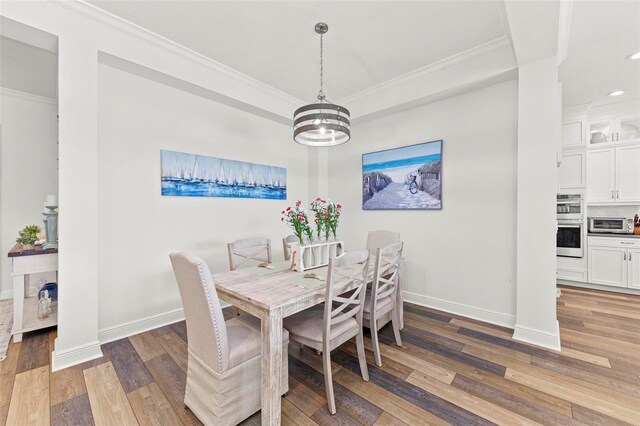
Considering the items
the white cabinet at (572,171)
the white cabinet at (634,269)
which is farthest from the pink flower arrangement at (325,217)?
the white cabinet at (634,269)

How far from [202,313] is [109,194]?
1.89m

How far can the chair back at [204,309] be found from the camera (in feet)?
4.40

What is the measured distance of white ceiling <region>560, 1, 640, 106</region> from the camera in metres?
2.12

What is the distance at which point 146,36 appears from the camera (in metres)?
2.43

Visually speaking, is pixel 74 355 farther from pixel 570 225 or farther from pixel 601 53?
pixel 570 225

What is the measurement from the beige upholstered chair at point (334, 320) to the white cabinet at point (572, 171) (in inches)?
173

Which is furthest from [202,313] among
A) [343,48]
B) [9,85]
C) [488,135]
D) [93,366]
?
[9,85]

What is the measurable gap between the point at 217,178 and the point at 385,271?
2.31 metres

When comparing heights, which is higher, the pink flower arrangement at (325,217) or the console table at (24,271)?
the pink flower arrangement at (325,217)

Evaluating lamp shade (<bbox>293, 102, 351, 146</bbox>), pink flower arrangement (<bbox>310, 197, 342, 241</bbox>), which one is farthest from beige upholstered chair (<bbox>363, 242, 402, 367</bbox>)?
lamp shade (<bbox>293, 102, 351, 146</bbox>)

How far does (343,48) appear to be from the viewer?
263 cm

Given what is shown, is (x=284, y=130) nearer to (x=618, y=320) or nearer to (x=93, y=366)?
(x=93, y=366)

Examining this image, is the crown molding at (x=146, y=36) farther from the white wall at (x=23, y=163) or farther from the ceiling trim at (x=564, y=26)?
the ceiling trim at (x=564, y=26)

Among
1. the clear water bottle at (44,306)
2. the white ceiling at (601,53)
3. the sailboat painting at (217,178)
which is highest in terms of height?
the white ceiling at (601,53)
